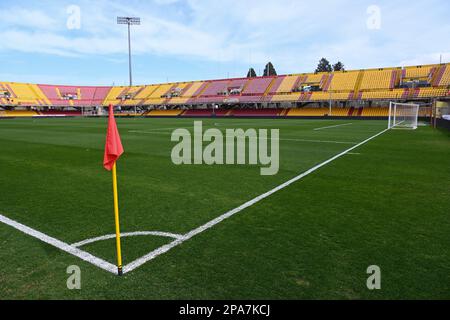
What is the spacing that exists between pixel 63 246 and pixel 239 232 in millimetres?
1967

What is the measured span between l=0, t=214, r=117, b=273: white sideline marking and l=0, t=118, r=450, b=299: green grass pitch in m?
0.07

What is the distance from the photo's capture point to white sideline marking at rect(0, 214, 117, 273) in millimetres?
3065

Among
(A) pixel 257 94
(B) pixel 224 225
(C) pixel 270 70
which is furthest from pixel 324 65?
(B) pixel 224 225

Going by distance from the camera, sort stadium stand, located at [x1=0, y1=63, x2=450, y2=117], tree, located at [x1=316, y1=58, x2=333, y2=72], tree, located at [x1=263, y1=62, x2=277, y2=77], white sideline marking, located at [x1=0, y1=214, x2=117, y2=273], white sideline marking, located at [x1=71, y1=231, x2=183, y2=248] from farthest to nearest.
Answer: tree, located at [x1=316, y1=58, x2=333, y2=72], tree, located at [x1=263, y1=62, x2=277, y2=77], stadium stand, located at [x1=0, y1=63, x2=450, y2=117], white sideline marking, located at [x1=71, y1=231, x2=183, y2=248], white sideline marking, located at [x1=0, y1=214, x2=117, y2=273]

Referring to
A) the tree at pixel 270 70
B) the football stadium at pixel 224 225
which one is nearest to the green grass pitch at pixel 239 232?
the football stadium at pixel 224 225

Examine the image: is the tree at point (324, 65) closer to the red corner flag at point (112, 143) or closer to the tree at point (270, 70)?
the tree at point (270, 70)

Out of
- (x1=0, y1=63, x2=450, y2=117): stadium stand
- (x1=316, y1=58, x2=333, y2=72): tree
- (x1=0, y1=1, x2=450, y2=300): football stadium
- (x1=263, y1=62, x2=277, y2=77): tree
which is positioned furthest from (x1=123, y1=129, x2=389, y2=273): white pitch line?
(x1=316, y1=58, x2=333, y2=72): tree

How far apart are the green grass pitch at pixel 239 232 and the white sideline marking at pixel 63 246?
0.07 metres

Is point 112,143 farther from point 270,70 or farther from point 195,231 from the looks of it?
point 270,70

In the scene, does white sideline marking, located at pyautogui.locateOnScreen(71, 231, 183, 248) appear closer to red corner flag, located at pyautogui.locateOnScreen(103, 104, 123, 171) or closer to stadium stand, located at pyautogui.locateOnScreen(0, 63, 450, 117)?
red corner flag, located at pyautogui.locateOnScreen(103, 104, 123, 171)
